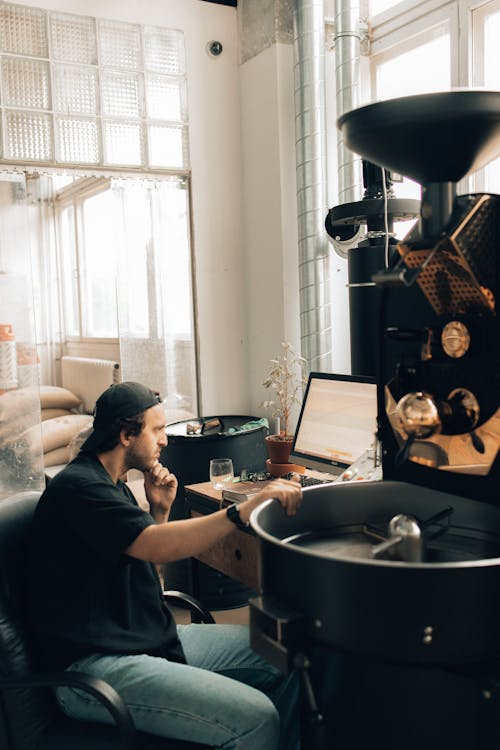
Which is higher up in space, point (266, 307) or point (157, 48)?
point (157, 48)

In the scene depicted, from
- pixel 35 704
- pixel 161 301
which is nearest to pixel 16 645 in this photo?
pixel 35 704

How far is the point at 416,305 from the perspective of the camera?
51.4 inches

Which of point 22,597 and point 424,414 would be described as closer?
point 424,414

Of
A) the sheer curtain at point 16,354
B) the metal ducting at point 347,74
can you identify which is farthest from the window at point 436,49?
the sheer curtain at point 16,354

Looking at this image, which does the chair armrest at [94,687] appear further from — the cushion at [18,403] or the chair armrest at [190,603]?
the cushion at [18,403]

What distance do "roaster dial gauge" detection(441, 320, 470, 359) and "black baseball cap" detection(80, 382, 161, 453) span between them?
0.96 meters

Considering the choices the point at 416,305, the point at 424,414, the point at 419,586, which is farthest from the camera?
the point at 416,305

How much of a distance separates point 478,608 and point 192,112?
12.0 feet

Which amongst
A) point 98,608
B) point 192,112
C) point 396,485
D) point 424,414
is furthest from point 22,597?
point 192,112

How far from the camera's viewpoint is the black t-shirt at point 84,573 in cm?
170

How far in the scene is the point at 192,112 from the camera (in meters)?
4.12

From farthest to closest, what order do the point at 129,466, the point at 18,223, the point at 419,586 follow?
the point at 18,223 < the point at 129,466 < the point at 419,586

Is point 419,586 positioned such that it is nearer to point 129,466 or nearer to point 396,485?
point 396,485

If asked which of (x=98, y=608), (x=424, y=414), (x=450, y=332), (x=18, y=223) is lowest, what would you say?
(x=98, y=608)
